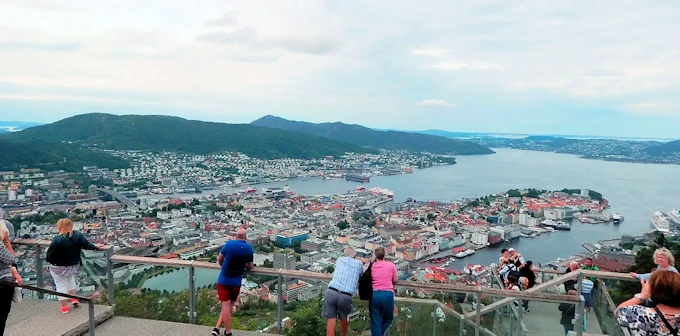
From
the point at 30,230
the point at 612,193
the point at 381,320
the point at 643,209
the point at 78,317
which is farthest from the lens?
the point at 612,193

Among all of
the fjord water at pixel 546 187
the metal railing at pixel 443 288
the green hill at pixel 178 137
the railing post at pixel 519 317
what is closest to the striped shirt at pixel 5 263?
the metal railing at pixel 443 288

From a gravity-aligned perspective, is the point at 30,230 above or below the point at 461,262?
above

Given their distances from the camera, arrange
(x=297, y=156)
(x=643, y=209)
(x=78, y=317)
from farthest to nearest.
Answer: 1. (x=297, y=156)
2. (x=643, y=209)
3. (x=78, y=317)

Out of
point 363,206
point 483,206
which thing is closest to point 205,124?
point 363,206

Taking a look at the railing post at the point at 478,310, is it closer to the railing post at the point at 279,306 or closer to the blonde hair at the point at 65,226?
the railing post at the point at 279,306

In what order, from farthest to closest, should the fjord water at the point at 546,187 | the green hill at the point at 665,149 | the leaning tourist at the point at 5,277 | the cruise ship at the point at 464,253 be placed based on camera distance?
the green hill at the point at 665,149, the fjord water at the point at 546,187, the cruise ship at the point at 464,253, the leaning tourist at the point at 5,277

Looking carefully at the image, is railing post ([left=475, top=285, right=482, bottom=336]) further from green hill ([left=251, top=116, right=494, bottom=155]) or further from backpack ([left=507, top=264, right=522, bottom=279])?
green hill ([left=251, top=116, right=494, bottom=155])

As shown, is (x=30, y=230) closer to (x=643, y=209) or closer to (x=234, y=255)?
(x=234, y=255)

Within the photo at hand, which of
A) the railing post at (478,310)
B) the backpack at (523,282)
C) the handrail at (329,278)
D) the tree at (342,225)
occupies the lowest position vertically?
the tree at (342,225)
